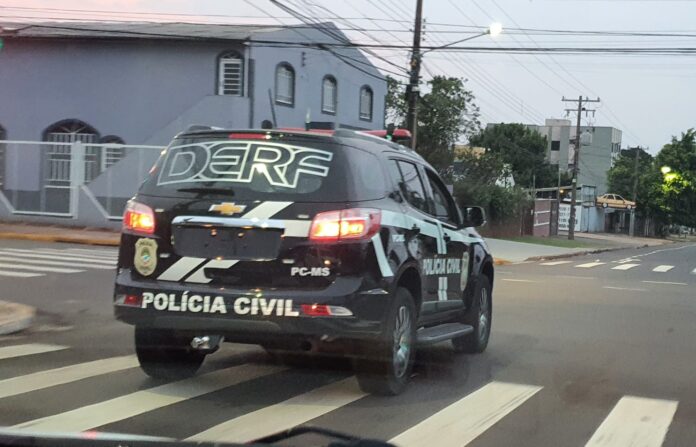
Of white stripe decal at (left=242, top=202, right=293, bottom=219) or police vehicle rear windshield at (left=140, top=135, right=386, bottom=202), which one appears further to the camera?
police vehicle rear windshield at (left=140, top=135, right=386, bottom=202)

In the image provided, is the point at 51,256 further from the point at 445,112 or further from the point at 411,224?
the point at 445,112

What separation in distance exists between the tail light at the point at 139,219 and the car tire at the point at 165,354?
2.52ft

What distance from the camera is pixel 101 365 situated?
710cm

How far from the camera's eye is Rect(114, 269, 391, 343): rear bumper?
5652 millimetres

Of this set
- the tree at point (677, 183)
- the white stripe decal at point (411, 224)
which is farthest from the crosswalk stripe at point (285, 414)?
the tree at point (677, 183)

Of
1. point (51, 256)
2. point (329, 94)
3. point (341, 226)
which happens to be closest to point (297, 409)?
point (341, 226)

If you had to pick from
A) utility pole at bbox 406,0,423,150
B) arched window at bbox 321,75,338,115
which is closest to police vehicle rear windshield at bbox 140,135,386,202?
utility pole at bbox 406,0,423,150

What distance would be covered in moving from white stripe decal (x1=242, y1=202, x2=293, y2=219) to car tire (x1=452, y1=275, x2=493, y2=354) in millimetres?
3036

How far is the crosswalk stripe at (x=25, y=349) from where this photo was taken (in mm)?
7460

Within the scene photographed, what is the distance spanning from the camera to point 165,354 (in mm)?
6605

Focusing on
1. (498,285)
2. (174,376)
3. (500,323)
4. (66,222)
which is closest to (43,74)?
(66,222)

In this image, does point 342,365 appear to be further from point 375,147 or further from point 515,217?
point 515,217

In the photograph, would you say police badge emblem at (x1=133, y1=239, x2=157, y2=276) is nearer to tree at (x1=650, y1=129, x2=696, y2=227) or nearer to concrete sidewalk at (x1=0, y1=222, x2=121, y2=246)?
concrete sidewalk at (x1=0, y1=222, x2=121, y2=246)

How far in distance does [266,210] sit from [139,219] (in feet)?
3.30
